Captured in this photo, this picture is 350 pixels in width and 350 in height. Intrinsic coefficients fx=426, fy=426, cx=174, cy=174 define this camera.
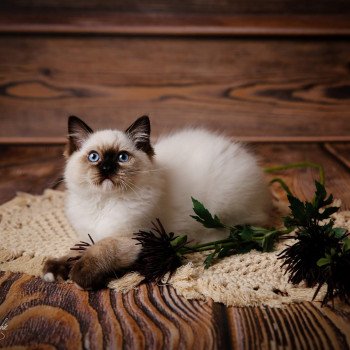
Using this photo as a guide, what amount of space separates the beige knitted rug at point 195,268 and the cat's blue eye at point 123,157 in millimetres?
277

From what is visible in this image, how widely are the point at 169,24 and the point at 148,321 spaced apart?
5.76 feet

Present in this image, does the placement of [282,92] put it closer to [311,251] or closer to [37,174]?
[37,174]

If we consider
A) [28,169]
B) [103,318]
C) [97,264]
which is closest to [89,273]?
[97,264]

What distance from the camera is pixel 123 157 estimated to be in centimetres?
105

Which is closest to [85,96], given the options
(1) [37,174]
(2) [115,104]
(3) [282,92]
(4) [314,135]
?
(2) [115,104]

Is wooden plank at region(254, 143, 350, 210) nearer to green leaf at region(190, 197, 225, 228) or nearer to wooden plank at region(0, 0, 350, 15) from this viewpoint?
green leaf at region(190, 197, 225, 228)

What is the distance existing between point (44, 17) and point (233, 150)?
145cm

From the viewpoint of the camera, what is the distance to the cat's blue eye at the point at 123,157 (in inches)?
41.3

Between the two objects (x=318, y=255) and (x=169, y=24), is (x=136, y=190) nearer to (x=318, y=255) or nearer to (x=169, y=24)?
(x=318, y=255)

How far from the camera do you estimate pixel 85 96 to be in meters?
2.33

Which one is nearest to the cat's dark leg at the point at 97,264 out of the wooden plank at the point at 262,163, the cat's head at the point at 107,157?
the cat's head at the point at 107,157

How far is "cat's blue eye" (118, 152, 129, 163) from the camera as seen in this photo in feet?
3.44

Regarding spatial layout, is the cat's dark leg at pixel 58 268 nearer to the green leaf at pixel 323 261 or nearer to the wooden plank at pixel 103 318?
the wooden plank at pixel 103 318

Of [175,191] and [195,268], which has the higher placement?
[175,191]
